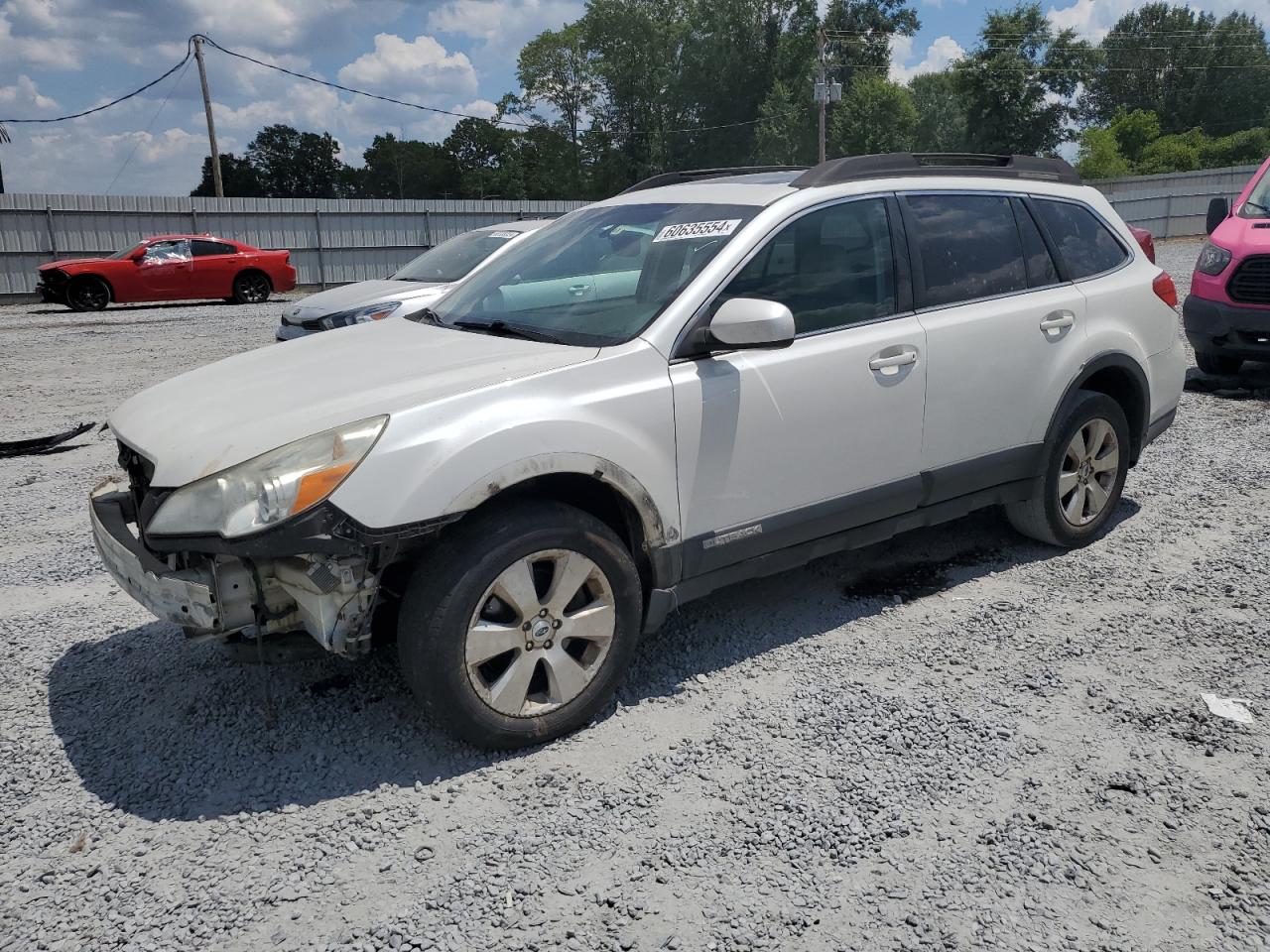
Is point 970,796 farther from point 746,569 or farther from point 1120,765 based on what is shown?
point 746,569

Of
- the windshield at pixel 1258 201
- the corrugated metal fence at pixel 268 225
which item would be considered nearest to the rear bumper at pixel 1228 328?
the windshield at pixel 1258 201

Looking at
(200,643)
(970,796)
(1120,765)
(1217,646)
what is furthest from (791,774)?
(200,643)

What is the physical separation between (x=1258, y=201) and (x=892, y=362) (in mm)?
7074

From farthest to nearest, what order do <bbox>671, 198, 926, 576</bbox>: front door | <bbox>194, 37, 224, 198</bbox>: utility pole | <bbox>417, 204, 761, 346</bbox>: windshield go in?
<bbox>194, 37, 224, 198</bbox>: utility pole → <bbox>417, 204, 761, 346</bbox>: windshield → <bbox>671, 198, 926, 576</bbox>: front door

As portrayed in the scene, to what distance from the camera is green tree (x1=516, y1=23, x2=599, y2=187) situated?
7181 cm

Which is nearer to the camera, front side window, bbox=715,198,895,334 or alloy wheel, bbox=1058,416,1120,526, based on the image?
front side window, bbox=715,198,895,334

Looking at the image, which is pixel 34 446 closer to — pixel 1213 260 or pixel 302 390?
pixel 302 390

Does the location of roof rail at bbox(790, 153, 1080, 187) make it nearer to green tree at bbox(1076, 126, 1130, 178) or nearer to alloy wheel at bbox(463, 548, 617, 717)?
alloy wheel at bbox(463, 548, 617, 717)

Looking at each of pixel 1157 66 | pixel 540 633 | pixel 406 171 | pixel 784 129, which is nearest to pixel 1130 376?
pixel 540 633

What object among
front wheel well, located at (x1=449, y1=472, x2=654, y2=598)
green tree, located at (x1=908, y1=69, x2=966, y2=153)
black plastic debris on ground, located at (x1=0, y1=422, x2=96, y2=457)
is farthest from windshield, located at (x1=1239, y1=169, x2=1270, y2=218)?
green tree, located at (x1=908, y1=69, x2=966, y2=153)

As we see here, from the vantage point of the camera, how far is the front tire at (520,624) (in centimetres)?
301

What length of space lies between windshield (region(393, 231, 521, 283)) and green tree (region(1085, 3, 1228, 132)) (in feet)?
282

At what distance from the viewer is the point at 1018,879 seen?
2.63 metres

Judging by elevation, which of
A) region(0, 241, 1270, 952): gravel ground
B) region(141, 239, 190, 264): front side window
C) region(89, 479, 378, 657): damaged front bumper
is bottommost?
region(0, 241, 1270, 952): gravel ground
